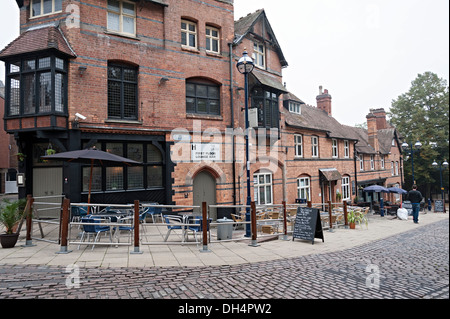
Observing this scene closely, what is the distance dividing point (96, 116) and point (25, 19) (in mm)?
5396

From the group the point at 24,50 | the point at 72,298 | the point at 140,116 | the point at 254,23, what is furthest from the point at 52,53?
the point at 254,23

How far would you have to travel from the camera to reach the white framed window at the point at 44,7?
11.6m

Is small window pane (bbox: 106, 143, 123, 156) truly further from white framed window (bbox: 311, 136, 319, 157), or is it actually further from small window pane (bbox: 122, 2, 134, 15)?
white framed window (bbox: 311, 136, 319, 157)

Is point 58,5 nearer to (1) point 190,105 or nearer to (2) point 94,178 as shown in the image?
(1) point 190,105

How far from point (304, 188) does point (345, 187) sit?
24.2 ft

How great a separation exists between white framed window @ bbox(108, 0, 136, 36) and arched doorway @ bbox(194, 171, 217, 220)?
7279 millimetres

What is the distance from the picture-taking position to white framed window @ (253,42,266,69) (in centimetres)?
1661

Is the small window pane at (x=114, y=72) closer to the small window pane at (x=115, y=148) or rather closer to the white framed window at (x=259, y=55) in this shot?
the small window pane at (x=115, y=148)

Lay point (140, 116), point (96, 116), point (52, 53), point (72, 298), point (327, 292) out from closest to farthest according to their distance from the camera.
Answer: point (72, 298)
point (327, 292)
point (52, 53)
point (96, 116)
point (140, 116)

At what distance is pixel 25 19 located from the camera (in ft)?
39.3

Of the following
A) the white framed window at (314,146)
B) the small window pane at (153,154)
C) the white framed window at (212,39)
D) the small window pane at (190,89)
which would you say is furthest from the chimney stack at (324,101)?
the small window pane at (153,154)

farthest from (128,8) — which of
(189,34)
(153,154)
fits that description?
(153,154)

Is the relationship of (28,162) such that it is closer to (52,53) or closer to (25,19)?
(52,53)

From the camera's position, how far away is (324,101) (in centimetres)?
2869
